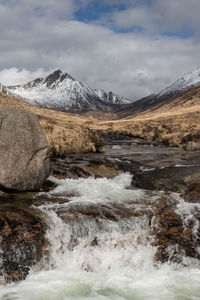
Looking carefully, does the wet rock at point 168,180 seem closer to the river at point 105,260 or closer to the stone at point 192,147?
the river at point 105,260

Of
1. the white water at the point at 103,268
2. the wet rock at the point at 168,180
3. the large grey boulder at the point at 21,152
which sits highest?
the large grey boulder at the point at 21,152

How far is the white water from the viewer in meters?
8.23

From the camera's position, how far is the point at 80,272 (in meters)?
9.20

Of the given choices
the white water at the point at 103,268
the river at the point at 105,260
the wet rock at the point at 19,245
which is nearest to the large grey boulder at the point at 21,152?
the river at the point at 105,260

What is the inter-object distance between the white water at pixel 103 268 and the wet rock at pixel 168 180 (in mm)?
4186

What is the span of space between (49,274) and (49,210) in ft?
9.18

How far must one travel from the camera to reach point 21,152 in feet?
44.8

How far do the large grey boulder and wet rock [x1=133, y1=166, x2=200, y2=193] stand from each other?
6139 millimetres

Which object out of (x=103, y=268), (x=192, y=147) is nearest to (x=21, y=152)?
(x=103, y=268)

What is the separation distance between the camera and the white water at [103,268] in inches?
324

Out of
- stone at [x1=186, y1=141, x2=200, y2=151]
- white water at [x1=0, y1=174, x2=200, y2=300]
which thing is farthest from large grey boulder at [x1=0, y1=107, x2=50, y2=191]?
stone at [x1=186, y1=141, x2=200, y2=151]

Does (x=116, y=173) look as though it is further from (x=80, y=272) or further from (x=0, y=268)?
(x=0, y=268)

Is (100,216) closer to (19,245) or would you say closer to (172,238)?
(172,238)

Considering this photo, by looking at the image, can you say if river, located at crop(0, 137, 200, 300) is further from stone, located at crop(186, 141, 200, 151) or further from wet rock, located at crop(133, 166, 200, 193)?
stone, located at crop(186, 141, 200, 151)
